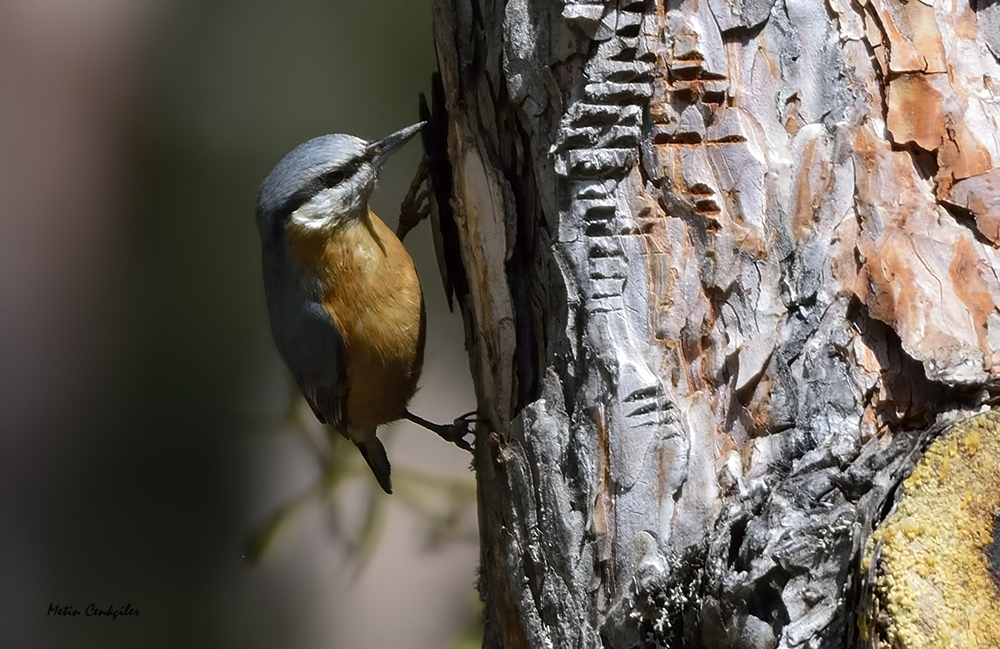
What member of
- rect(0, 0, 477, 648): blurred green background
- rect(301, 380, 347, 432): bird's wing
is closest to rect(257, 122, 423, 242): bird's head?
rect(301, 380, 347, 432): bird's wing

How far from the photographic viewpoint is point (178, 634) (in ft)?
9.55

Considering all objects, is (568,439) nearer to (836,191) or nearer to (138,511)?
(836,191)

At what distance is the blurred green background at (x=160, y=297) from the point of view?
9.04 feet

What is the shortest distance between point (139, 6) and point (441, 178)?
64.1 inches

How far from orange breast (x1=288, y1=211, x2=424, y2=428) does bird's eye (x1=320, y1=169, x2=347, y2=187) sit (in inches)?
4.1

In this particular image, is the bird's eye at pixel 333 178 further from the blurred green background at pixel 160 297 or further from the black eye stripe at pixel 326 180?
the blurred green background at pixel 160 297

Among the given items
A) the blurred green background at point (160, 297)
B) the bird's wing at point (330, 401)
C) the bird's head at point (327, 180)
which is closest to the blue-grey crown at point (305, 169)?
the bird's head at point (327, 180)

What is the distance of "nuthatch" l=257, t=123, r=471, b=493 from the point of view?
2092mm

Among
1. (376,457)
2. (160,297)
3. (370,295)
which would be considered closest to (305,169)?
(370,295)

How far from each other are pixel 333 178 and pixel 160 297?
108 cm

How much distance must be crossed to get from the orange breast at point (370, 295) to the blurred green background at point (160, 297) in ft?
1.92

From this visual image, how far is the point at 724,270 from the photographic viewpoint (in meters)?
1.19

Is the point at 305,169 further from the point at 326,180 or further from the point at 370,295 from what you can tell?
the point at 370,295

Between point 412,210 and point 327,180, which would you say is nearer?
point 327,180
